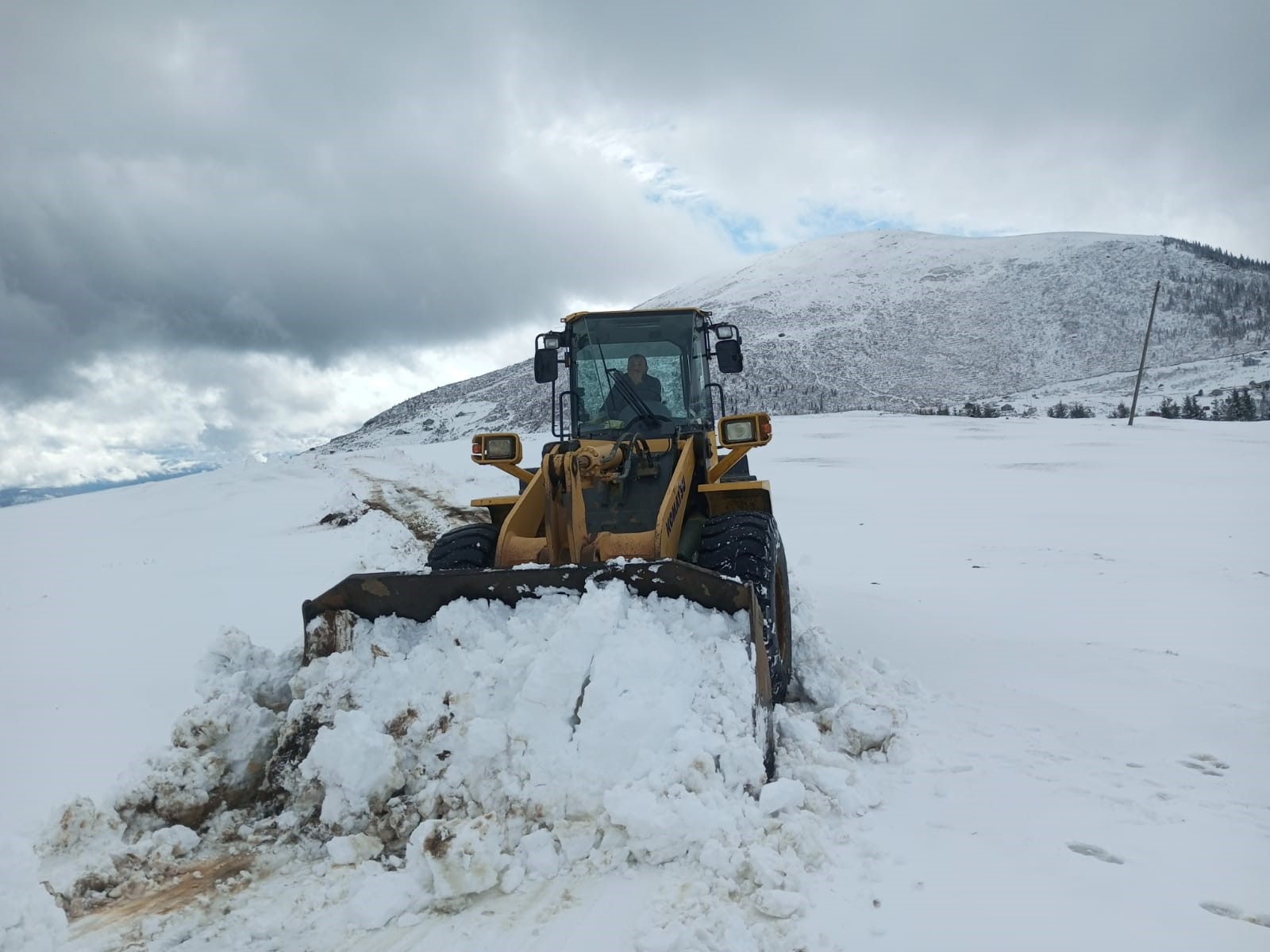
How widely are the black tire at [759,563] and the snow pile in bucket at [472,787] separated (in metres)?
0.50

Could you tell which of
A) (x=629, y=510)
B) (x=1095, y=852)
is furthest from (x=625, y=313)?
(x=1095, y=852)

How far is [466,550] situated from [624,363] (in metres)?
2.00

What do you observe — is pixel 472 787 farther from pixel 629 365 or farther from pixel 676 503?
pixel 629 365

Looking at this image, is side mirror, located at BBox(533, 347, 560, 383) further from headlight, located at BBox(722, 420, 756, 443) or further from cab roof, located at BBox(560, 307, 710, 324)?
headlight, located at BBox(722, 420, 756, 443)

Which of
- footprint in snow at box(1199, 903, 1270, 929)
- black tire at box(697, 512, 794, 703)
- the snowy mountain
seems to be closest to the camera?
footprint in snow at box(1199, 903, 1270, 929)

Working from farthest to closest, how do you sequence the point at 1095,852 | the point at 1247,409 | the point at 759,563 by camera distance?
the point at 1247,409 < the point at 759,563 < the point at 1095,852

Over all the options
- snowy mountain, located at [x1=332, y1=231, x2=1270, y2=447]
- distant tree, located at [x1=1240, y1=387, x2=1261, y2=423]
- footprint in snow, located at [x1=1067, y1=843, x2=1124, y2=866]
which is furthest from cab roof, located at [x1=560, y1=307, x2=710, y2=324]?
distant tree, located at [x1=1240, y1=387, x2=1261, y2=423]

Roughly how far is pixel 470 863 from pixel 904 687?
332 cm

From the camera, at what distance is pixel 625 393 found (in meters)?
6.10

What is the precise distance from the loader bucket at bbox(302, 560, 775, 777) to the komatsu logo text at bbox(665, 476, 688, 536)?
883 millimetres

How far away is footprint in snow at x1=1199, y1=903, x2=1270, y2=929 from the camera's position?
2.61m


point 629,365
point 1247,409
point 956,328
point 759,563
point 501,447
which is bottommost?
point 1247,409

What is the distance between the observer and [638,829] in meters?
2.87

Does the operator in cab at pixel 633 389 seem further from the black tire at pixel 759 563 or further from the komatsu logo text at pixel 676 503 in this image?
the black tire at pixel 759 563
